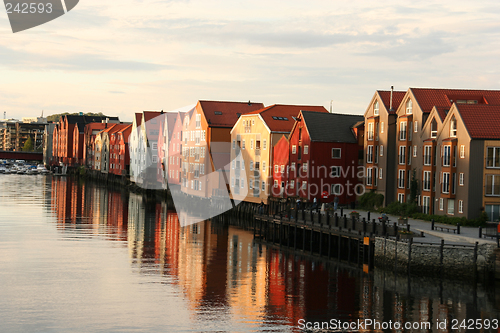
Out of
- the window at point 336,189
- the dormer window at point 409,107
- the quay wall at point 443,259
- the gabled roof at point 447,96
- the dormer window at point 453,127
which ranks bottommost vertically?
the quay wall at point 443,259

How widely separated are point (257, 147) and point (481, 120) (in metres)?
37.0

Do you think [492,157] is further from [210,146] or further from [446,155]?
[210,146]

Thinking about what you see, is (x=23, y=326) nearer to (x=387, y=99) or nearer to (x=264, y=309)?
(x=264, y=309)

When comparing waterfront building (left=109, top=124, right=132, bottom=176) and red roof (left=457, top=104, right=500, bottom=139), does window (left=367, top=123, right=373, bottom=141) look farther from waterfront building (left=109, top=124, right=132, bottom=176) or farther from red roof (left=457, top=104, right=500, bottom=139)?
waterfront building (left=109, top=124, right=132, bottom=176)

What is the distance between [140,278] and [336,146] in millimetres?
39153

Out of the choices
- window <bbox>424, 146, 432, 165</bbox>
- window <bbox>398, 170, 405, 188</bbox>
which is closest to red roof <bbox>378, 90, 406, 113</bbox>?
window <bbox>398, 170, 405, 188</bbox>

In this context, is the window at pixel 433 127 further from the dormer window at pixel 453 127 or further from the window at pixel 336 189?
the window at pixel 336 189

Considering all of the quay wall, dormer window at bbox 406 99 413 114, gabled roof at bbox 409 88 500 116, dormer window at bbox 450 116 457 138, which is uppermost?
gabled roof at bbox 409 88 500 116

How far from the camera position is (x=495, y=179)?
6003 centimetres

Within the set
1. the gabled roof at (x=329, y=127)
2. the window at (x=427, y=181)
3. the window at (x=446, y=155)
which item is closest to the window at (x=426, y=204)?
the window at (x=427, y=181)

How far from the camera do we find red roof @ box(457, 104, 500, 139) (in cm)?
6083

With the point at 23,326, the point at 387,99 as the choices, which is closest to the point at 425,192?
the point at 387,99

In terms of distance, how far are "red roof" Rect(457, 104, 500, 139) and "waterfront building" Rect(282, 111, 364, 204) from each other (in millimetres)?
19298

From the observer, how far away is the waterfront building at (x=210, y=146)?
10225cm
